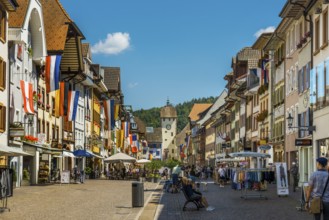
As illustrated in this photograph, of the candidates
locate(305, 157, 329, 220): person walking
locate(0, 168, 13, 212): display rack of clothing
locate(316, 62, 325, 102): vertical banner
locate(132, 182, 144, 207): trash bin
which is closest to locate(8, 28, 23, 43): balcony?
locate(316, 62, 325, 102): vertical banner

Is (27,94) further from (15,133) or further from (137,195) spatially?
→ (137,195)

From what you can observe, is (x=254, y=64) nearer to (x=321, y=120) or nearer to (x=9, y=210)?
(x=321, y=120)

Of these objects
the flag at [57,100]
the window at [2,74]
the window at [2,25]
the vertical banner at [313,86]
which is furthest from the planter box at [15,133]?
the vertical banner at [313,86]

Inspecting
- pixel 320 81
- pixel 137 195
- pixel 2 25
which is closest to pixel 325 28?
pixel 320 81

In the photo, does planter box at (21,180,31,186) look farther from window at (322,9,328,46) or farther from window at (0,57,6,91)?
window at (322,9,328,46)

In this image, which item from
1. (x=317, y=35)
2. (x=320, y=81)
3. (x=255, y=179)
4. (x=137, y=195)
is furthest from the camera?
(x=317, y=35)

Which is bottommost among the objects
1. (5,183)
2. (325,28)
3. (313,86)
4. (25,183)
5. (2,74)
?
(25,183)

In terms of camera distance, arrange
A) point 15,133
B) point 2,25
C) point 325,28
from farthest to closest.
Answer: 1. point 15,133
2. point 2,25
3. point 325,28

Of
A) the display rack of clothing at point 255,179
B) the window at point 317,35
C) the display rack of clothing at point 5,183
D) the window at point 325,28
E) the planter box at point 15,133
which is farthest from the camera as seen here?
the planter box at point 15,133

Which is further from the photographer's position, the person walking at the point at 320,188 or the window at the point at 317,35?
the window at the point at 317,35

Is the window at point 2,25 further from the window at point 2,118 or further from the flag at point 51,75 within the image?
the flag at point 51,75

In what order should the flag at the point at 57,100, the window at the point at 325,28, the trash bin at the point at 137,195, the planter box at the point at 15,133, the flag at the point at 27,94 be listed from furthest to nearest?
1. the flag at the point at 57,100
2. the flag at the point at 27,94
3. the planter box at the point at 15,133
4. the window at the point at 325,28
5. the trash bin at the point at 137,195

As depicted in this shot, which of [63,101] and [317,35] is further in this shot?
[63,101]

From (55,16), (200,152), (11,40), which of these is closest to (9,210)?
(11,40)
